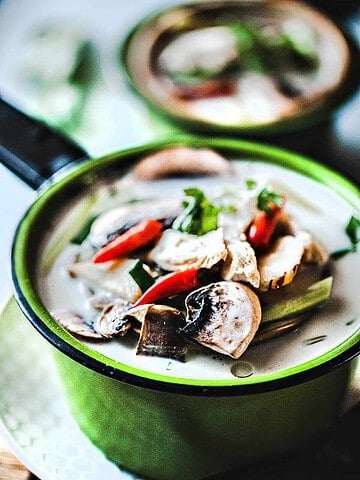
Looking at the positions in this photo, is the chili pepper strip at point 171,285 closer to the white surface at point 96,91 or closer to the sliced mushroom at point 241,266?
the sliced mushroom at point 241,266

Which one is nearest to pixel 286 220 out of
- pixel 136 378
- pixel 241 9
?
pixel 136 378

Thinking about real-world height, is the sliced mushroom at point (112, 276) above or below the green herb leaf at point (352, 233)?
above

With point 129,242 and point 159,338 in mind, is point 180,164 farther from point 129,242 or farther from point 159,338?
point 159,338

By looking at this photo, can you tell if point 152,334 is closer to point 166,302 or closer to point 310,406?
point 166,302

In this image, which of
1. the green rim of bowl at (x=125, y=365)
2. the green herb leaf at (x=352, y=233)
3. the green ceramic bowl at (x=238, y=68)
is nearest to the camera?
the green rim of bowl at (x=125, y=365)

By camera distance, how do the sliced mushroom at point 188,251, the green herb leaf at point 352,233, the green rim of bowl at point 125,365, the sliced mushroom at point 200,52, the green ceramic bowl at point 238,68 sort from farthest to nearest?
the sliced mushroom at point 200,52, the green ceramic bowl at point 238,68, the green herb leaf at point 352,233, the sliced mushroom at point 188,251, the green rim of bowl at point 125,365

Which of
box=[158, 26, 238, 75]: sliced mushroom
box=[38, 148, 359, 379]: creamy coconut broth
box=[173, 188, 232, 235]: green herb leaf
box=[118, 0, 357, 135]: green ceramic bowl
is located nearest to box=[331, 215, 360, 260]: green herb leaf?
box=[38, 148, 359, 379]: creamy coconut broth

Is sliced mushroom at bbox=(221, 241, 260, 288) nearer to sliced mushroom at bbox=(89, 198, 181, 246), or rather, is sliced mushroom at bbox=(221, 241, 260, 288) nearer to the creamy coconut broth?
the creamy coconut broth

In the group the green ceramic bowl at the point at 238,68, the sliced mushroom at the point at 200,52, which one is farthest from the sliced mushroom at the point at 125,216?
the sliced mushroom at the point at 200,52
